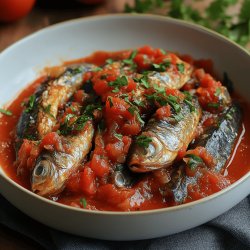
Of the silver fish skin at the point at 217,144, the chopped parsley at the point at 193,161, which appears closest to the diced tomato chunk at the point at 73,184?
the silver fish skin at the point at 217,144

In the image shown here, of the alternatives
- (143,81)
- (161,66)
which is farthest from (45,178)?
(161,66)

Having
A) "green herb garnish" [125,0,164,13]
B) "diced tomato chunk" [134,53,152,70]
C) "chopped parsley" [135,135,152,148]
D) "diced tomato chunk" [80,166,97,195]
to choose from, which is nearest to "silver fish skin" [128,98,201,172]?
"chopped parsley" [135,135,152,148]

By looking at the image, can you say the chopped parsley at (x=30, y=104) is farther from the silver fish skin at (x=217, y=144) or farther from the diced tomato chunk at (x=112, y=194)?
the silver fish skin at (x=217, y=144)

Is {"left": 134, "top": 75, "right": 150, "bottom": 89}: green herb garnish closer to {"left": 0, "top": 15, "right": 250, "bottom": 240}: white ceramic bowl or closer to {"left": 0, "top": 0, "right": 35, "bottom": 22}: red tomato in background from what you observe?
{"left": 0, "top": 15, "right": 250, "bottom": 240}: white ceramic bowl

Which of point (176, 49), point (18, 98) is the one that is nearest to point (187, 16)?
point (176, 49)

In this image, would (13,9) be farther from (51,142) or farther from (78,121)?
(51,142)

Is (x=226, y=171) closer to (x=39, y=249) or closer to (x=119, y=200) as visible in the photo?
(x=119, y=200)
